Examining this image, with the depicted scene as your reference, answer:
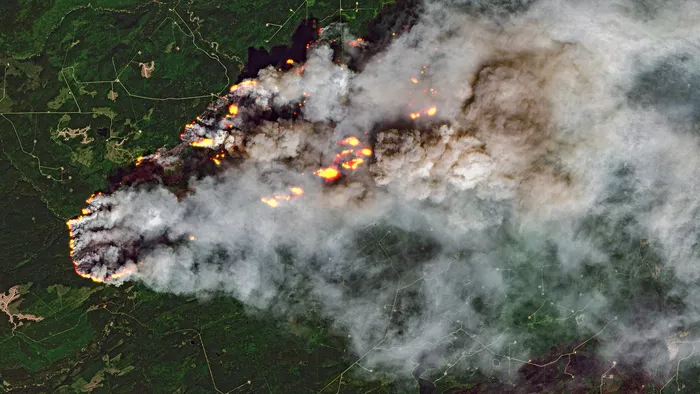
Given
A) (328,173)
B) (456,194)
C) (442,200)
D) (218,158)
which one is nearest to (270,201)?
(328,173)

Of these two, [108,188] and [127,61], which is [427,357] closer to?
[108,188]

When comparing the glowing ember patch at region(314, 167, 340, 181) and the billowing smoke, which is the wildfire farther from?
the glowing ember patch at region(314, 167, 340, 181)

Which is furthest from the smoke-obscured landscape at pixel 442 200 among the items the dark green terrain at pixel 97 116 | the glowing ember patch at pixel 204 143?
the dark green terrain at pixel 97 116

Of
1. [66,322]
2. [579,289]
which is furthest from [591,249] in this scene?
[66,322]

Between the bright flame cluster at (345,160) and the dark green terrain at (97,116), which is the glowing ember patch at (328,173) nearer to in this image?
the bright flame cluster at (345,160)

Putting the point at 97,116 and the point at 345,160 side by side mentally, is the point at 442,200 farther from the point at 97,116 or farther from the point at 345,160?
the point at 97,116
